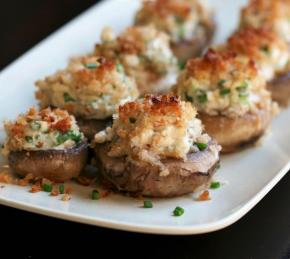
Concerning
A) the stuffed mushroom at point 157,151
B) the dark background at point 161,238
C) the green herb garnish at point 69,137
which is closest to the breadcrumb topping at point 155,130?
the stuffed mushroom at point 157,151

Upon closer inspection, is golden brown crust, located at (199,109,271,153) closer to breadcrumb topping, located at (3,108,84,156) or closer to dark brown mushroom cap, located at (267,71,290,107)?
dark brown mushroom cap, located at (267,71,290,107)

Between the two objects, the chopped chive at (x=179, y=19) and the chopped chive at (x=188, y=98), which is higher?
the chopped chive at (x=179, y=19)

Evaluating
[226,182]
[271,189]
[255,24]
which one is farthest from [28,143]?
[255,24]

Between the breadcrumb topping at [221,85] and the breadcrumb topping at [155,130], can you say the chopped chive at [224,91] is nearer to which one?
the breadcrumb topping at [221,85]

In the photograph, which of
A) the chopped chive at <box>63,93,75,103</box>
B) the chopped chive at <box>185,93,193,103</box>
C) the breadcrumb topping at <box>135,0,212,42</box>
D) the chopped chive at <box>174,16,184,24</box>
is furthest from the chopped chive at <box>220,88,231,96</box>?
the chopped chive at <box>174,16,184,24</box>

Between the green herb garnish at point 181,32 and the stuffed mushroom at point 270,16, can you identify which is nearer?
the stuffed mushroom at point 270,16

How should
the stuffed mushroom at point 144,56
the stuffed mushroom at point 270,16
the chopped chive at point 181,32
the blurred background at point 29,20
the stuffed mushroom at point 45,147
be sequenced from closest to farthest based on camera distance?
the stuffed mushroom at point 45,147 < the stuffed mushroom at point 144,56 < the stuffed mushroom at point 270,16 < the chopped chive at point 181,32 < the blurred background at point 29,20

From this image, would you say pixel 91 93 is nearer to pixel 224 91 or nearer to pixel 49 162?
pixel 49 162

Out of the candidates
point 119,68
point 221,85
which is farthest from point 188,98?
point 119,68
